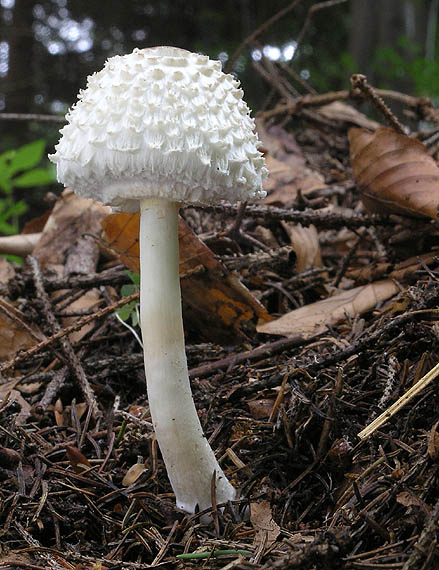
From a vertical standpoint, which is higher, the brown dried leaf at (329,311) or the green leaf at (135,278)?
the green leaf at (135,278)

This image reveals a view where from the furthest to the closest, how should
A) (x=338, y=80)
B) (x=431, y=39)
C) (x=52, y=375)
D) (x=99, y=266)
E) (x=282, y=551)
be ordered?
(x=431, y=39) < (x=338, y=80) < (x=99, y=266) < (x=52, y=375) < (x=282, y=551)

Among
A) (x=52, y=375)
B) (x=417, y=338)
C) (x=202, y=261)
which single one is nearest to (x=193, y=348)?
(x=202, y=261)

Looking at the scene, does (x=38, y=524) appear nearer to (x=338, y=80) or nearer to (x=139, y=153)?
(x=139, y=153)

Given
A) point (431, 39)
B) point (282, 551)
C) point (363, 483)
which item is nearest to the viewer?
point (282, 551)

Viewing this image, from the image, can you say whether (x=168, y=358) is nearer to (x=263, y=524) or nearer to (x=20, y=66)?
(x=263, y=524)

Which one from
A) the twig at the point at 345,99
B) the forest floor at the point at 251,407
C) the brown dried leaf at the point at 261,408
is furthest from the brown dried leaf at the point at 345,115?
the brown dried leaf at the point at 261,408

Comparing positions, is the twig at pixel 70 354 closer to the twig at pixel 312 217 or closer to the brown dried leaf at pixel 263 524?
the brown dried leaf at pixel 263 524

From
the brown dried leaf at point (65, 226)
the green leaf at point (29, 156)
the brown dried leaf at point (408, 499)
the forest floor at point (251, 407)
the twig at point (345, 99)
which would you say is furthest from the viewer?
the green leaf at point (29, 156)
